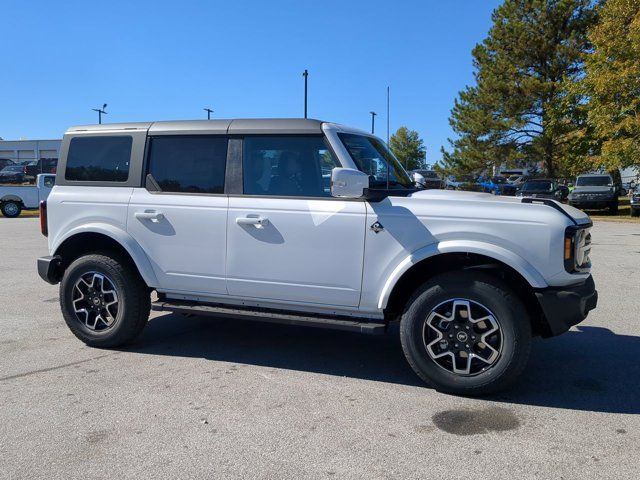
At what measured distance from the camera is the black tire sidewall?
16.6 ft

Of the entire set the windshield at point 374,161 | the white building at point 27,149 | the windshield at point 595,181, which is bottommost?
the windshield at point 374,161

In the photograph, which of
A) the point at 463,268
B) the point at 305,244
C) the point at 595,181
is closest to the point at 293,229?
the point at 305,244

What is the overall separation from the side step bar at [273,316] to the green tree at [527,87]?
2896 centimetres

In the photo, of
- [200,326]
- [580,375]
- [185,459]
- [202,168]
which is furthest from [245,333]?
[580,375]

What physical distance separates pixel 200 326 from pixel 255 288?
1770 millimetres

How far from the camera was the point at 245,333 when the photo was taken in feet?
19.2

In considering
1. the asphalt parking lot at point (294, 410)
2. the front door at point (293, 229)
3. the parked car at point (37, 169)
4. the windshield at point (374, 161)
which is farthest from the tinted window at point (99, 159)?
the parked car at point (37, 169)

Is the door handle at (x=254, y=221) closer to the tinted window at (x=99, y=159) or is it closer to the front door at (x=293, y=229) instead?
the front door at (x=293, y=229)

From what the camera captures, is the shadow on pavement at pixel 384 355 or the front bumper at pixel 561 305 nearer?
the front bumper at pixel 561 305

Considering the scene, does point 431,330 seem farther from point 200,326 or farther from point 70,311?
point 70,311

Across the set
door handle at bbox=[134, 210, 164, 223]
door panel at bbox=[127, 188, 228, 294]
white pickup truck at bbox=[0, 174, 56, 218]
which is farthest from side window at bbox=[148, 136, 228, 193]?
white pickup truck at bbox=[0, 174, 56, 218]

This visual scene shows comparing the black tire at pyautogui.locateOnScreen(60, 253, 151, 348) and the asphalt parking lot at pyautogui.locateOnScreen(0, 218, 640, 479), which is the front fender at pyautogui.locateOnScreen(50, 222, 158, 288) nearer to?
the black tire at pyautogui.locateOnScreen(60, 253, 151, 348)

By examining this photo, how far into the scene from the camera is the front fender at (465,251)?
3.89 metres

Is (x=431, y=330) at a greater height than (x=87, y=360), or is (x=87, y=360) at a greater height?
(x=431, y=330)
